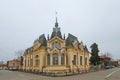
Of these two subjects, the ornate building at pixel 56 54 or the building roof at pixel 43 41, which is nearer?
the ornate building at pixel 56 54

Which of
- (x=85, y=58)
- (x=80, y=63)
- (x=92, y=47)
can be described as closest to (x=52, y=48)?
(x=80, y=63)

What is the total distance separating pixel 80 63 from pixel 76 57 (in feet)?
13.5

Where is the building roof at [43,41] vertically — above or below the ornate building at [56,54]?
above

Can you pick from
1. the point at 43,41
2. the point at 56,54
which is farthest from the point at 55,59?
the point at 43,41

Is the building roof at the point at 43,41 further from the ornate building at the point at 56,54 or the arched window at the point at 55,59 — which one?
Answer: the arched window at the point at 55,59

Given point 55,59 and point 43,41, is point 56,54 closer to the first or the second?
point 55,59

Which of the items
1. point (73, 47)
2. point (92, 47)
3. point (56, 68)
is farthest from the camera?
point (92, 47)

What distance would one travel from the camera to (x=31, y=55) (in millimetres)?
69000

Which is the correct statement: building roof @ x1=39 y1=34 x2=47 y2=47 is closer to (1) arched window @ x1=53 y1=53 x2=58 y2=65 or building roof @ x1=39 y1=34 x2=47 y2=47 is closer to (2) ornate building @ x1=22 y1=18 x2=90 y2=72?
(2) ornate building @ x1=22 y1=18 x2=90 y2=72

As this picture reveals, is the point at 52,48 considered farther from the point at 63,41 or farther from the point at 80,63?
the point at 80,63

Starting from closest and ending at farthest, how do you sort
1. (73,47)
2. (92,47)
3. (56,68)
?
(56,68), (73,47), (92,47)

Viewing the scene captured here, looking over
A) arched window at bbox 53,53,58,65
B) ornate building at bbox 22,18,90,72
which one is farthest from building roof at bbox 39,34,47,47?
arched window at bbox 53,53,58,65

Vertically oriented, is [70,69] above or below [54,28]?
below

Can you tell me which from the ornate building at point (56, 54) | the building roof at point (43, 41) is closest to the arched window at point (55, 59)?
the ornate building at point (56, 54)
